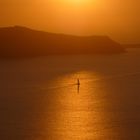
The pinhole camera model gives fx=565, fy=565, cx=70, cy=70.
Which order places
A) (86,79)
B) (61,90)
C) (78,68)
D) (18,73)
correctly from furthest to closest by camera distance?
(78,68), (18,73), (86,79), (61,90)

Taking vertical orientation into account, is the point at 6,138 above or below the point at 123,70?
below

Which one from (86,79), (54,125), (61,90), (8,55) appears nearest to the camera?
(54,125)

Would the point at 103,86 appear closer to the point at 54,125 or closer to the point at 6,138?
the point at 54,125

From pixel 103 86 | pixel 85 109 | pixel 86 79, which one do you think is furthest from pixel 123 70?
pixel 85 109

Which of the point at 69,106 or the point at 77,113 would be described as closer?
the point at 77,113

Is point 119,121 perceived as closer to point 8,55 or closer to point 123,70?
point 123,70

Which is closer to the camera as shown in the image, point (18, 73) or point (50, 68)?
point (18, 73)
